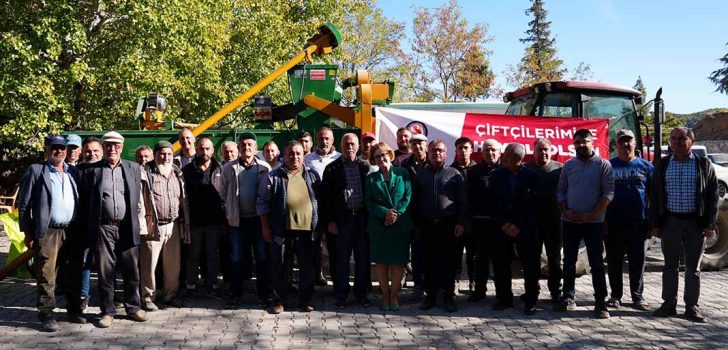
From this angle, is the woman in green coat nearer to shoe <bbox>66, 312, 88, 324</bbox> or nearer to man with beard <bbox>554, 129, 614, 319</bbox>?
man with beard <bbox>554, 129, 614, 319</bbox>

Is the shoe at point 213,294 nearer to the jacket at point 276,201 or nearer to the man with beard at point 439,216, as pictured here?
the jacket at point 276,201

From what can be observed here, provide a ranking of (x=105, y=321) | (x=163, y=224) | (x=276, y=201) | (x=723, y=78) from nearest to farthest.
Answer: (x=105, y=321) < (x=276, y=201) < (x=163, y=224) < (x=723, y=78)

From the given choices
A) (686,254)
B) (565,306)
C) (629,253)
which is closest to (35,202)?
(565,306)

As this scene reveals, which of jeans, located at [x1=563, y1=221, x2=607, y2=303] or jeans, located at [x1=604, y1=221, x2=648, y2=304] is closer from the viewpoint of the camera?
jeans, located at [x1=563, y1=221, x2=607, y2=303]

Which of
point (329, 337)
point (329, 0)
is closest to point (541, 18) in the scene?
point (329, 0)

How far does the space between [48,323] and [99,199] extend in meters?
1.22

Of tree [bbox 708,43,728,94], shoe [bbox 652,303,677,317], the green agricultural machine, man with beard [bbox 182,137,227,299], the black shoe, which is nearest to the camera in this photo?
shoe [bbox 652,303,677,317]

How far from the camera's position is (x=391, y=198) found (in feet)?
21.2

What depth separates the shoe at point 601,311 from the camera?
244 inches

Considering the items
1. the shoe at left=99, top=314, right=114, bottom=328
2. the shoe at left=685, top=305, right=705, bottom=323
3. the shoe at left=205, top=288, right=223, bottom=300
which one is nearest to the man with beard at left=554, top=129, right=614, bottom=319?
the shoe at left=685, top=305, right=705, bottom=323

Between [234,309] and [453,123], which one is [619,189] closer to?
[453,123]

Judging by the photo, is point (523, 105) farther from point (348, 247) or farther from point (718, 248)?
point (348, 247)

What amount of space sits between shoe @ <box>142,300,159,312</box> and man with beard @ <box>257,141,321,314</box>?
124cm

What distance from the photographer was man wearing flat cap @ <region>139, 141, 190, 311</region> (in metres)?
6.45
